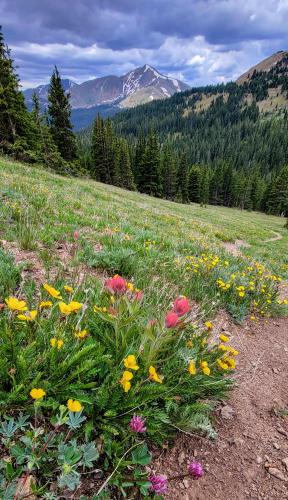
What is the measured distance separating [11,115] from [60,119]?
41.7 ft

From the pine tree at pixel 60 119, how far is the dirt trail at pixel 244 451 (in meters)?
41.3

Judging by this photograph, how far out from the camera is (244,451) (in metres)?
2.41

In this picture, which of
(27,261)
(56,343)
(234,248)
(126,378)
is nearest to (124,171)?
(234,248)

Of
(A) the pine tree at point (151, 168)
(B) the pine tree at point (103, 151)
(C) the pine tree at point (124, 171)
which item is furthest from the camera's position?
(C) the pine tree at point (124, 171)

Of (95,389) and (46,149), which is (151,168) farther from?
(95,389)

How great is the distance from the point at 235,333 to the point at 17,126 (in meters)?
32.0

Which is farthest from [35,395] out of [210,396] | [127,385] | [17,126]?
[17,126]

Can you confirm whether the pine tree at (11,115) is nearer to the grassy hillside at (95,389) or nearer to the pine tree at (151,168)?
the grassy hillside at (95,389)

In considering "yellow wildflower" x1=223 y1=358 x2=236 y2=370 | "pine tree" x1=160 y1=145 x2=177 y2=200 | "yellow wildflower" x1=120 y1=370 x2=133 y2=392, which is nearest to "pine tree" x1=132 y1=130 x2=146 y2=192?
"pine tree" x1=160 y1=145 x2=177 y2=200

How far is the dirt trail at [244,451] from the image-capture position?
2059 mm

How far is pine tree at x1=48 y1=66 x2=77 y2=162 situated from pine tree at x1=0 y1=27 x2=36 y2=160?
27.6 ft

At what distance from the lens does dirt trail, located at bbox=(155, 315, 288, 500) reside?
2.06 meters

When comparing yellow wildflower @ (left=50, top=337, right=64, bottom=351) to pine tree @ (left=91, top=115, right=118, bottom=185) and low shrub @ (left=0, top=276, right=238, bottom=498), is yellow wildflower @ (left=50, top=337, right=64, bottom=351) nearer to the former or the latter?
low shrub @ (left=0, top=276, right=238, bottom=498)

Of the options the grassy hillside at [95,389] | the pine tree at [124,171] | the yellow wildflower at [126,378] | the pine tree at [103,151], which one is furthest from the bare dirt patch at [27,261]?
the pine tree at [124,171]
